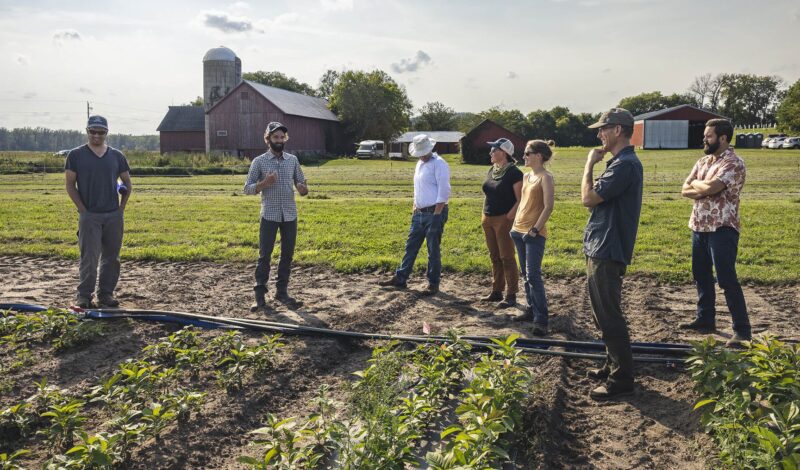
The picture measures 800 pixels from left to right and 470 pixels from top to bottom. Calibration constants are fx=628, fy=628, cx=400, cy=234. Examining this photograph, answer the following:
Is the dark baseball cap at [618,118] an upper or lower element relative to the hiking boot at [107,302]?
upper

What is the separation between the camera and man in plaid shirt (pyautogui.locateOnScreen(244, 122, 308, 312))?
7.80m

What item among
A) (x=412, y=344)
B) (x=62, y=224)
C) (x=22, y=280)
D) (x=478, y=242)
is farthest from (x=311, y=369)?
(x=62, y=224)

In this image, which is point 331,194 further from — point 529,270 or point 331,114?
point 331,114

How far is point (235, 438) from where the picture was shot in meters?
4.41

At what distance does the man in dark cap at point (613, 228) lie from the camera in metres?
4.88

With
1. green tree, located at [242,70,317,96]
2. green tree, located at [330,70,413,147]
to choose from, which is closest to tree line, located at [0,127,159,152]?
green tree, located at [242,70,317,96]

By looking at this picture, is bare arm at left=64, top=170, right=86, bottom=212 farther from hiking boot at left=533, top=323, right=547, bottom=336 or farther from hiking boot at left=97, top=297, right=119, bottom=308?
hiking boot at left=533, top=323, right=547, bottom=336

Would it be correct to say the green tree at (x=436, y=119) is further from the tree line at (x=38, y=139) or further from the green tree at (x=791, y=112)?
the tree line at (x=38, y=139)

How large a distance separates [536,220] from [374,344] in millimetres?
2246

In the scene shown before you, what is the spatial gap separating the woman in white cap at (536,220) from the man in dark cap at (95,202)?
492cm

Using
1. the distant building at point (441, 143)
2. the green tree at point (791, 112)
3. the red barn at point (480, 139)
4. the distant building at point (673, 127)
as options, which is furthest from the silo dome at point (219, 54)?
the green tree at point (791, 112)

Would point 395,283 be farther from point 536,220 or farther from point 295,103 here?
point 295,103

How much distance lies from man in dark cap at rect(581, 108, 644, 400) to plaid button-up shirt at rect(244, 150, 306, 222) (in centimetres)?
Result: 404

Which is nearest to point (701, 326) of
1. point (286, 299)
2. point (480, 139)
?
point (286, 299)
